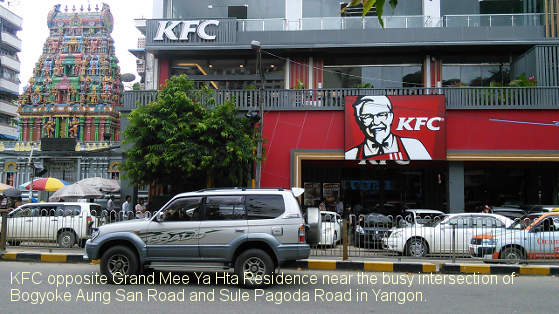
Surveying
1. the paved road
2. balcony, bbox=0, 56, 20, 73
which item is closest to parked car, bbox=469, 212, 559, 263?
the paved road

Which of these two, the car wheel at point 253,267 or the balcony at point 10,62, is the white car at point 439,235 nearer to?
the car wheel at point 253,267

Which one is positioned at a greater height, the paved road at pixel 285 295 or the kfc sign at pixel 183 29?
the kfc sign at pixel 183 29

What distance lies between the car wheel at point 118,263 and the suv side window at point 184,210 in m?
1.07

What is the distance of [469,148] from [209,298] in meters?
14.5

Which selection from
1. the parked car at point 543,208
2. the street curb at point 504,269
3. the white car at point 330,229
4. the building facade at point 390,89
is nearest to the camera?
the street curb at point 504,269

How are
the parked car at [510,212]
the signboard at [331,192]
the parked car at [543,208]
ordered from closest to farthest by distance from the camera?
the parked car at [543,208] < the parked car at [510,212] < the signboard at [331,192]

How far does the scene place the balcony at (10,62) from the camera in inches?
2265

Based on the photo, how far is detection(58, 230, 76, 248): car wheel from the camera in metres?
14.0

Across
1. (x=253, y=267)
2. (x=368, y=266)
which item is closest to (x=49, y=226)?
(x=253, y=267)

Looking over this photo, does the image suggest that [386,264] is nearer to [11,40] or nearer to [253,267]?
[253,267]

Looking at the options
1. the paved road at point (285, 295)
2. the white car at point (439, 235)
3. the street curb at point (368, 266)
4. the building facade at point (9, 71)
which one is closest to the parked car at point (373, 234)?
the white car at point (439, 235)

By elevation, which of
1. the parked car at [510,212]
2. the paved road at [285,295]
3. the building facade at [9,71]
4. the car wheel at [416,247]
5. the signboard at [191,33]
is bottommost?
the paved road at [285,295]

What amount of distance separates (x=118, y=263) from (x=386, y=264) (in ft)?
21.5

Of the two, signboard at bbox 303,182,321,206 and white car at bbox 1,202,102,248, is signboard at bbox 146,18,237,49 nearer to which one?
signboard at bbox 303,182,321,206
